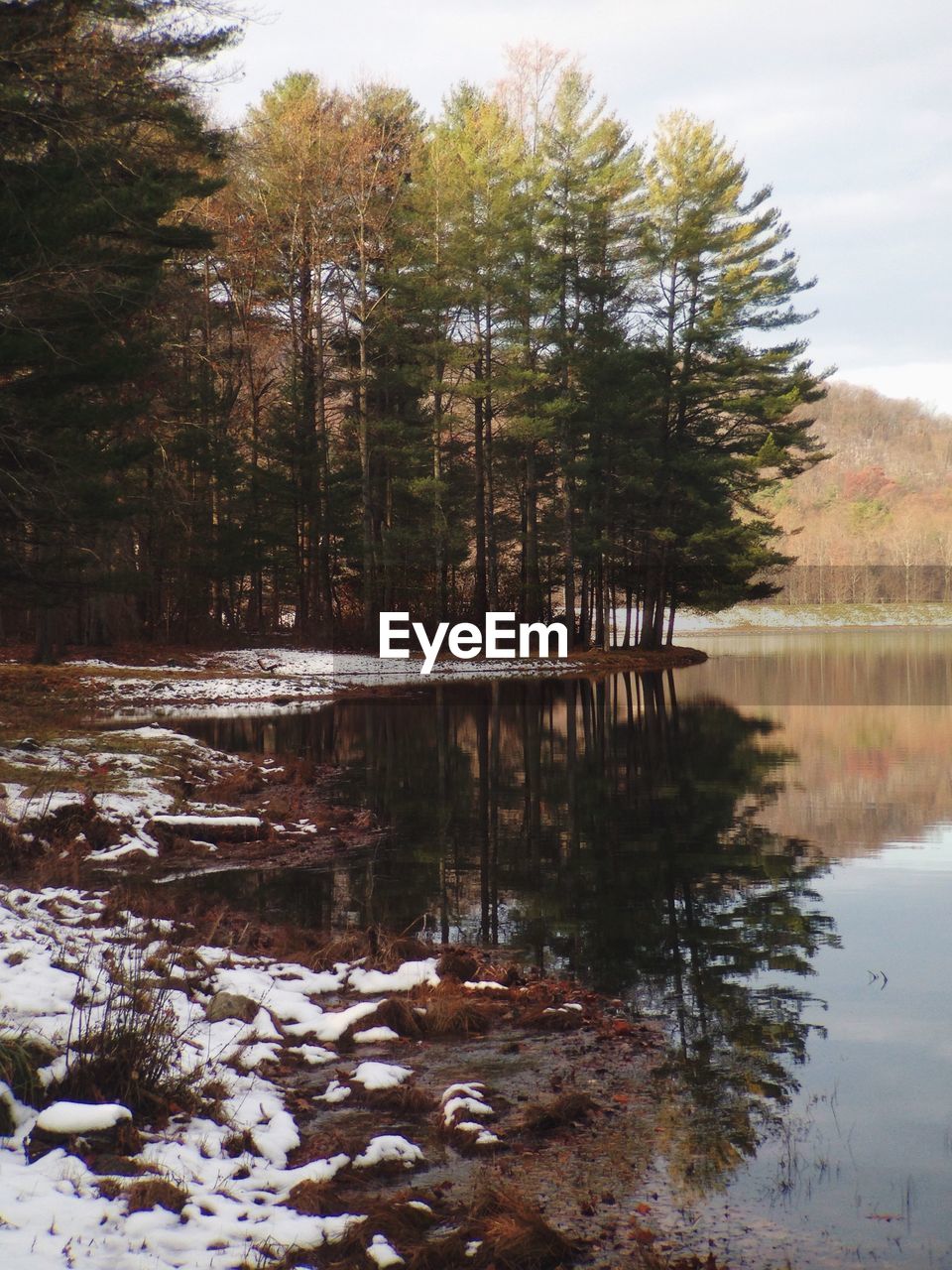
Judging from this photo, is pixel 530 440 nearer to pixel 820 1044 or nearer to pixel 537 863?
pixel 537 863

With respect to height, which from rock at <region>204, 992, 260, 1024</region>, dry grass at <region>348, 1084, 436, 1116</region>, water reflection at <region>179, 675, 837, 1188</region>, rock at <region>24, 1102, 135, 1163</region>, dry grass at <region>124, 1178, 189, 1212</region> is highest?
rock at <region>24, 1102, 135, 1163</region>

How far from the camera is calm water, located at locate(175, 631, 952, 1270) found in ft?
16.0

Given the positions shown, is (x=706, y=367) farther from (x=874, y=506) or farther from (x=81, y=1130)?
(x=874, y=506)

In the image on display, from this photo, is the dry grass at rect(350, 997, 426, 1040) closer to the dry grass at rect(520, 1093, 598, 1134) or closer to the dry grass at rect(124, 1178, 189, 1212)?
the dry grass at rect(520, 1093, 598, 1134)

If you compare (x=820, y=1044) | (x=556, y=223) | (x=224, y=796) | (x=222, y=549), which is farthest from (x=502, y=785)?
(x=556, y=223)

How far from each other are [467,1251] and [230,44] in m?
19.8

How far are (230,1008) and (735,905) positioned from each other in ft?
15.1

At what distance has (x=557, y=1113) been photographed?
5.32 m

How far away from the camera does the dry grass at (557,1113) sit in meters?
5.28

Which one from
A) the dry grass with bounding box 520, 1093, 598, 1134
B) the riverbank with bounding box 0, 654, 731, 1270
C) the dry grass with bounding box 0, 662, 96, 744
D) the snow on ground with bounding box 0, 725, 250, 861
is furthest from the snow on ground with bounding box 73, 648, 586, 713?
the dry grass with bounding box 520, 1093, 598, 1134

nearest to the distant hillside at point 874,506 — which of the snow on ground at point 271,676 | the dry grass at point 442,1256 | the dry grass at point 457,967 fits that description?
the snow on ground at point 271,676

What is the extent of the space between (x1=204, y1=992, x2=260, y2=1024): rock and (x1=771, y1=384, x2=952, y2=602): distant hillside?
239ft

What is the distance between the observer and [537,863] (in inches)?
428

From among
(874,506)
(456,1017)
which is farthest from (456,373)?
(874,506)
